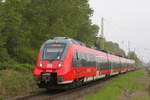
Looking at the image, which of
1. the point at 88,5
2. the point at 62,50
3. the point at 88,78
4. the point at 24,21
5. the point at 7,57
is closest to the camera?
the point at 62,50

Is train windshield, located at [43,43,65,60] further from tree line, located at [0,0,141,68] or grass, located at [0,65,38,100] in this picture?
tree line, located at [0,0,141,68]

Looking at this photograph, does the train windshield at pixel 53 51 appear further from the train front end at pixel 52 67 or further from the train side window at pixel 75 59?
the train side window at pixel 75 59

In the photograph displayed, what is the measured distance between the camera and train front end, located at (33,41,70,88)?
15.7 meters

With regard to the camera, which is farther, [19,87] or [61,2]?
[61,2]

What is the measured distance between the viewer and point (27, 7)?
32.6 metres

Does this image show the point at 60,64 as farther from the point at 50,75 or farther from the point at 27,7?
the point at 27,7

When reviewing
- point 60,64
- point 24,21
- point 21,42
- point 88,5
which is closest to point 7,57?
point 21,42

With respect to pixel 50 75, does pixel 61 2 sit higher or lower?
higher

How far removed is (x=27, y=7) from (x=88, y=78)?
587 inches

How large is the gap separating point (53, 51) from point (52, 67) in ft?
3.98

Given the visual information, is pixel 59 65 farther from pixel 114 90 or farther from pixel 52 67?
pixel 114 90

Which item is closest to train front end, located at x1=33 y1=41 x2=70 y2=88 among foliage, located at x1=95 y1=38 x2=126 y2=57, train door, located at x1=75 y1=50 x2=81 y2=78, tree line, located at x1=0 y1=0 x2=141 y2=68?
Answer: train door, located at x1=75 y1=50 x2=81 y2=78

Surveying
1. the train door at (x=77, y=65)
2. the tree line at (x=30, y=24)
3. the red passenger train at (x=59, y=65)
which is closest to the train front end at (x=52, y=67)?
the red passenger train at (x=59, y=65)

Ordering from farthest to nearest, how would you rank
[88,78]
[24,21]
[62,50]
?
[24,21] < [88,78] < [62,50]
